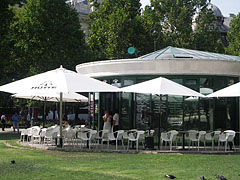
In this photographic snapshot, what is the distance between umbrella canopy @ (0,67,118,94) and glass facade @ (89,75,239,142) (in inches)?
112

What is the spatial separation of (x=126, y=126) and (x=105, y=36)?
67.3 ft

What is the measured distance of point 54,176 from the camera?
922cm

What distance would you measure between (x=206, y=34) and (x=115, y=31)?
13966mm

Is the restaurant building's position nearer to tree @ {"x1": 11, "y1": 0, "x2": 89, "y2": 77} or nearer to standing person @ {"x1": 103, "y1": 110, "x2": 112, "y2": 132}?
standing person @ {"x1": 103, "y1": 110, "x2": 112, "y2": 132}

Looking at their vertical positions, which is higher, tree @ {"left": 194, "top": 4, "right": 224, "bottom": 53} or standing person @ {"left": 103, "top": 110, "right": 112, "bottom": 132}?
tree @ {"left": 194, "top": 4, "right": 224, "bottom": 53}

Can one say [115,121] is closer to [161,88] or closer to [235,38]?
[161,88]

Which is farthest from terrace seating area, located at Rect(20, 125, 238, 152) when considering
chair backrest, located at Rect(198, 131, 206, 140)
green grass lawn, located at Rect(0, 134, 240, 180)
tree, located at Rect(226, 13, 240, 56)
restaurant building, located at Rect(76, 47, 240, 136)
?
tree, located at Rect(226, 13, 240, 56)

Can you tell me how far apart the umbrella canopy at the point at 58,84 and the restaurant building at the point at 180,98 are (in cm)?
281

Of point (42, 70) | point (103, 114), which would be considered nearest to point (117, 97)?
point (103, 114)

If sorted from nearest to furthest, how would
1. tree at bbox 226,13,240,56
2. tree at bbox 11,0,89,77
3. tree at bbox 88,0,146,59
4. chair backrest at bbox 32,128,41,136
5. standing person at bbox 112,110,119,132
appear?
chair backrest at bbox 32,128,41,136 → standing person at bbox 112,110,119,132 → tree at bbox 11,0,89,77 → tree at bbox 88,0,146,59 → tree at bbox 226,13,240,56

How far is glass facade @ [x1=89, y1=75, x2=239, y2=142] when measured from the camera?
1775 centimetres

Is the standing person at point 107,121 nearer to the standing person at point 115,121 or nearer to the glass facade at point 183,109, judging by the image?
the standing person at point 115,121

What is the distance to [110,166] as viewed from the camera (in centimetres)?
1102

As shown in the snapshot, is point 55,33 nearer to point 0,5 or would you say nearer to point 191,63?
point 0,5
